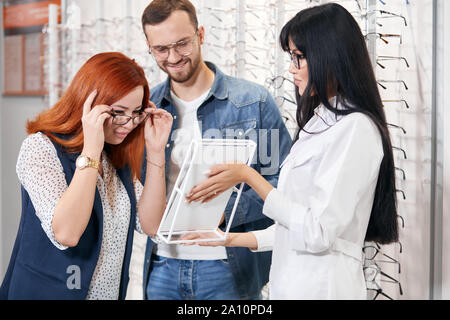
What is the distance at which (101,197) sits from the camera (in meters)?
1.26

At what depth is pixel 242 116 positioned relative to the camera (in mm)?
1284

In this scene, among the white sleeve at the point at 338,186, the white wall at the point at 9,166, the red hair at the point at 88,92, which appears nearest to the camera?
the white sleeve at the point at 338,186

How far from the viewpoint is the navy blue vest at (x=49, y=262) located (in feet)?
4.02

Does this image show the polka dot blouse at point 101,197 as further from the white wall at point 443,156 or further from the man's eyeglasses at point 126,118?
the white wall at point 443,156

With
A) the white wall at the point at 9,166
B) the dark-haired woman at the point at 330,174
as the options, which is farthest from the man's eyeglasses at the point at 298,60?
the white wall at the point at 9,166

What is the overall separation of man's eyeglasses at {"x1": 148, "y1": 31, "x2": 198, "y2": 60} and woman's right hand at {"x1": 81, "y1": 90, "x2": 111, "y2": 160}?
205 millimetres

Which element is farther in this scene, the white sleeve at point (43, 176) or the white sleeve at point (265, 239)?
the white sleeve at point (265, 239)

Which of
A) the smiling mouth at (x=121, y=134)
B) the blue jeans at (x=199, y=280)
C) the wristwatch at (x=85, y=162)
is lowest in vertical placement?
the blue jeans at (x=199, y=280)

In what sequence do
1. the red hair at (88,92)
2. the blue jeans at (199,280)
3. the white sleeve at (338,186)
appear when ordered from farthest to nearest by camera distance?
1. the blue jeans at (199,280)
2. the red hair at (88,92)
3. the white sleeve at (338,186)

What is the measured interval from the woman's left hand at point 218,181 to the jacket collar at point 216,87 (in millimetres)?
266

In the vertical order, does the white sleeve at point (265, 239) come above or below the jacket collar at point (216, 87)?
below

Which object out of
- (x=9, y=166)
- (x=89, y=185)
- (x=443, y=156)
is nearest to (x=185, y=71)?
(x=89, y=185)
